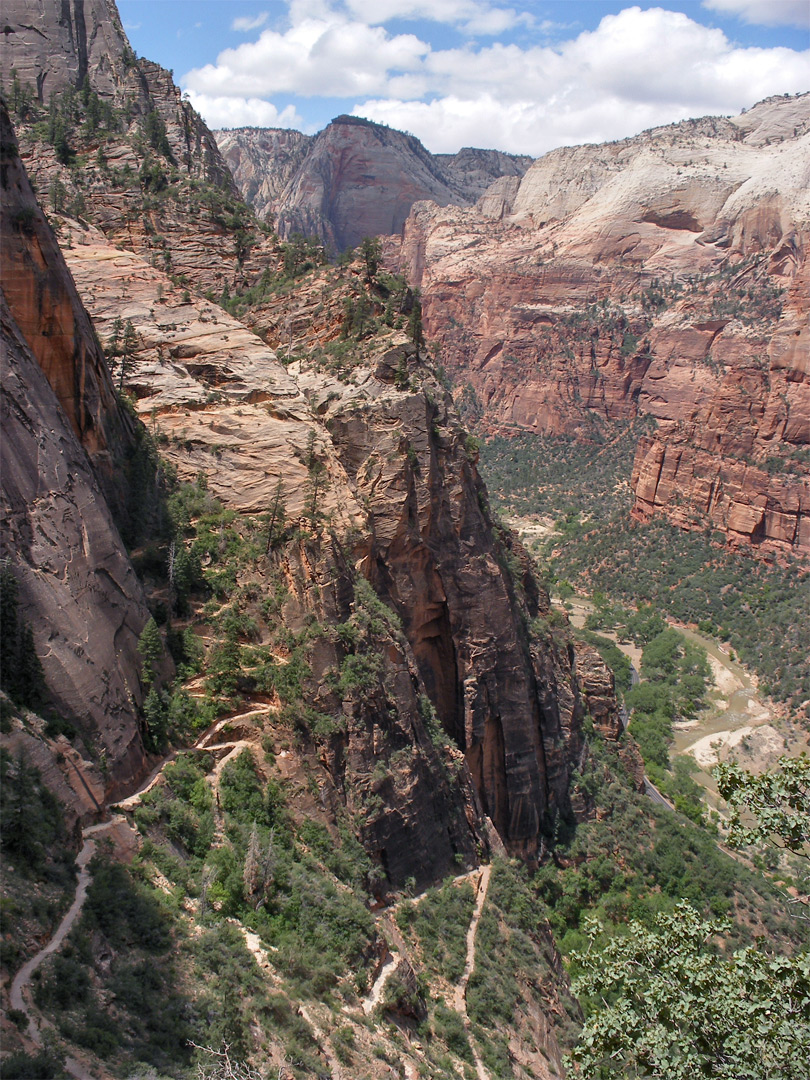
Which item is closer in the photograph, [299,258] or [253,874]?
[253,874]

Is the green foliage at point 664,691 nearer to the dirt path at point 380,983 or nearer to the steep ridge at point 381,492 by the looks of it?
the steep ridge at point 381,492

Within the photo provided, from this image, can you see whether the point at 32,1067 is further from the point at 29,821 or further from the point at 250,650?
the point at 250,650

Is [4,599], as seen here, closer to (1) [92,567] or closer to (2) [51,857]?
(1) [92,567]

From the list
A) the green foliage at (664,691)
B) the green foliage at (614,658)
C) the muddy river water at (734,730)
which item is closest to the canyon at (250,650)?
the green foliage at (664,691)

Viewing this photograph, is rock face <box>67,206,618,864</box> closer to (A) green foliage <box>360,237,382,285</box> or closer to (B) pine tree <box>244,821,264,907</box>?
(A) green foliage <box>360,237,382,285</box>

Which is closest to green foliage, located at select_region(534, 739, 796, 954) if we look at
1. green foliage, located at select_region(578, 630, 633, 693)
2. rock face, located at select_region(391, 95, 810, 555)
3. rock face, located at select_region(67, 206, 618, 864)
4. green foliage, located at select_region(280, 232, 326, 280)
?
rock face, located at select_region(67, 206, 618, 864)

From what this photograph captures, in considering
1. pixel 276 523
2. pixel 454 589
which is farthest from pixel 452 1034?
pixel 454 589

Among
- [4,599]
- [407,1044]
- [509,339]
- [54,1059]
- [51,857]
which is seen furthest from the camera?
[509,339]

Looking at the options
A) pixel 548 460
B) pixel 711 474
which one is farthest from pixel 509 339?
pixel 711 474
